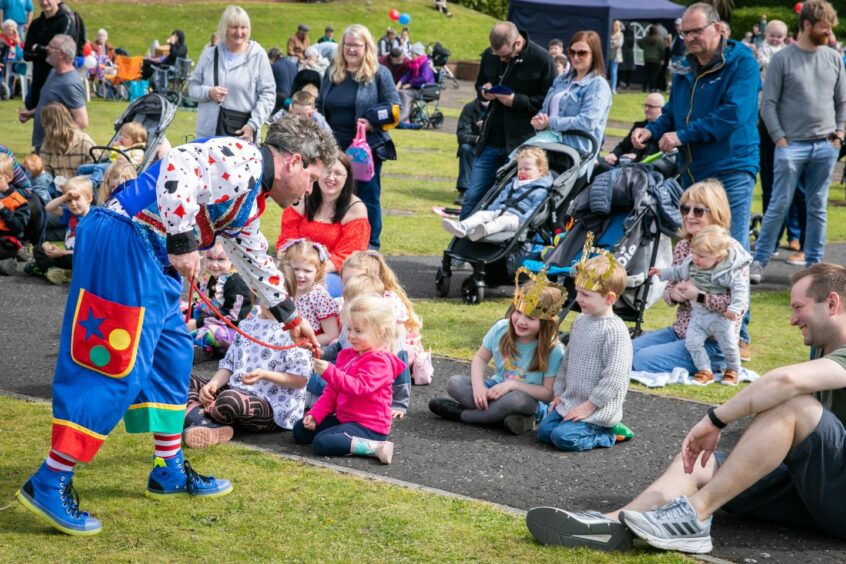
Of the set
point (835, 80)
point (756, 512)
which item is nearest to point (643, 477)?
point (756, 512)

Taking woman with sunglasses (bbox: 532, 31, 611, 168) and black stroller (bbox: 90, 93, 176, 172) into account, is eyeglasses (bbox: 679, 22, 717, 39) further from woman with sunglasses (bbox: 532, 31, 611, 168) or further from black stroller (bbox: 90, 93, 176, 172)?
black stroller (bbox: 90, 93, 176, 172)

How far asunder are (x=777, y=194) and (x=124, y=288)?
7373mm

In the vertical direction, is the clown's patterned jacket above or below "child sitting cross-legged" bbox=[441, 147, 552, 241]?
above

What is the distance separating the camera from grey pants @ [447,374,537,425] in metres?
6.16

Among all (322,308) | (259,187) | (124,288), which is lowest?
(322,308)

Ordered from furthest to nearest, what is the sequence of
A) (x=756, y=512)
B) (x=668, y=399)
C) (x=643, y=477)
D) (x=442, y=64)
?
1. (x=442, y=64)
2. (x=668, y=399)
3. (x=643, y=477)
4. (x=756, y=512)

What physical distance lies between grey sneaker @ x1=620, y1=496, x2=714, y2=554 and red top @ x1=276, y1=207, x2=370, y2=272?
4.22 m

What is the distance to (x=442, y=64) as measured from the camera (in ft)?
96.8

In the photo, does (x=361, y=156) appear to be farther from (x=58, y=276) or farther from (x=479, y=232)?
(x=58, y=276)

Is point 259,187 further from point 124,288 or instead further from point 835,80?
point 835,80

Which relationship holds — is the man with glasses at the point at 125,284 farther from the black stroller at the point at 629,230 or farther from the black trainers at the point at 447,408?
the black stroller at the point at 629,230

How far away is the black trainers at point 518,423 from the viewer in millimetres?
6133

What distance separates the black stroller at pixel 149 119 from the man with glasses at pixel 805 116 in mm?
5481

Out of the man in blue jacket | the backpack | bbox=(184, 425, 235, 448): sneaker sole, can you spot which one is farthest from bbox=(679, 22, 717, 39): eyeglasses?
the backpack
